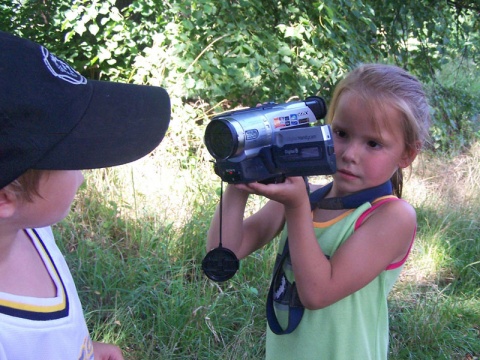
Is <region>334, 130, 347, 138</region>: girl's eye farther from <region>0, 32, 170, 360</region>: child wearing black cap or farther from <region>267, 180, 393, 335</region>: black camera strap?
<region>0, 32, 170, 360</region>: child wearing black cap

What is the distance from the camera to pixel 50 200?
44.0 inches

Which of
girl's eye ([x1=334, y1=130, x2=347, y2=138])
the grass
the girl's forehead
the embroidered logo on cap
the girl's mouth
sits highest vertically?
the embroidered logo on cap

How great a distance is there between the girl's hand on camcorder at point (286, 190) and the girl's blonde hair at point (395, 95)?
340mm

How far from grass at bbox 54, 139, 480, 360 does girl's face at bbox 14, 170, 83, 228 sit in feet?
6.01

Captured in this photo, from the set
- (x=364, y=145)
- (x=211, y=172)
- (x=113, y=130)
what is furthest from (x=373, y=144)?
(x=211, y=172)

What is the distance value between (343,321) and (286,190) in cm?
46

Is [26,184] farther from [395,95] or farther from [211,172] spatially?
[211,172]

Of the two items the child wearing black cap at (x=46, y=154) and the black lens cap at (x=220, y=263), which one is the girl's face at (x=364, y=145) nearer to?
the black lens cap at (x=220, y=263)

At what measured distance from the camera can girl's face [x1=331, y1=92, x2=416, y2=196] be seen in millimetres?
1591

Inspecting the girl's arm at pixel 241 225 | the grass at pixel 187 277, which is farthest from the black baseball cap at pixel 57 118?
the grass at pixel 187 277

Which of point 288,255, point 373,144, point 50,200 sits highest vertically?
point 50,200

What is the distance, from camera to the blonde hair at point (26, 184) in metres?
1.05

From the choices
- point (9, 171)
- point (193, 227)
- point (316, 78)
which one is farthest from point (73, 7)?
point (9, 171)

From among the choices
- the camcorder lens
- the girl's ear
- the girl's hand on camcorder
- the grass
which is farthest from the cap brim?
the grass
